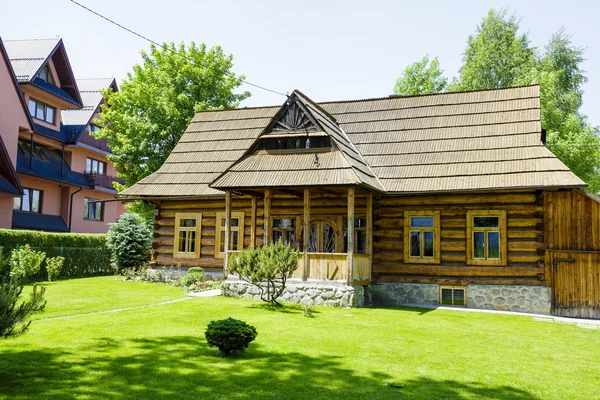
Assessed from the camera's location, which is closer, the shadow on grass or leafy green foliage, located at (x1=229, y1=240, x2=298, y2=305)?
the shadow on grass

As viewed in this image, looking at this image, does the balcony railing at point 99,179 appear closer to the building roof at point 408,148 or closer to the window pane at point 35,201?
the window pane at point 35,201

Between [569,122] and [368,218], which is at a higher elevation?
[569,122]

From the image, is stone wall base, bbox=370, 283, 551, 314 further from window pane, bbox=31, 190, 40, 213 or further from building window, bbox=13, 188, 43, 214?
window pane, bbox=31, 190, 40, 213

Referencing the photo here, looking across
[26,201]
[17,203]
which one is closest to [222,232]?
[17,203]

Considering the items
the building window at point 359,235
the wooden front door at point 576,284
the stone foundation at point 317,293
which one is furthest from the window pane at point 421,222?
the wooden front door at point 576,284

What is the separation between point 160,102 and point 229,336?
2639 centimetres

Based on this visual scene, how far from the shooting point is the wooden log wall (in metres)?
18.5

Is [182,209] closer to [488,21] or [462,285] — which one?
[462,285]

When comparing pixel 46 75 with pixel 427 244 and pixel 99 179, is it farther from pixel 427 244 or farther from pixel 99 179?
pixel 427 244

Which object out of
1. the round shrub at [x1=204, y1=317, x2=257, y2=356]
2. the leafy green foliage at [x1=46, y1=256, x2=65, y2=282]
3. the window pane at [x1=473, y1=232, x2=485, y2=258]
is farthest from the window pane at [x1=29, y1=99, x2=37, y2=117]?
the round shrub at [x1=204, y1=317, x2=257, y2=356]

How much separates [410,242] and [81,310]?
37.8ft

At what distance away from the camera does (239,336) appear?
399 inches

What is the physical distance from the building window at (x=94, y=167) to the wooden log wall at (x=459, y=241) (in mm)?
30917

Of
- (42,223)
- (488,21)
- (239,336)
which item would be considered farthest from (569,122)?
(42,223)
